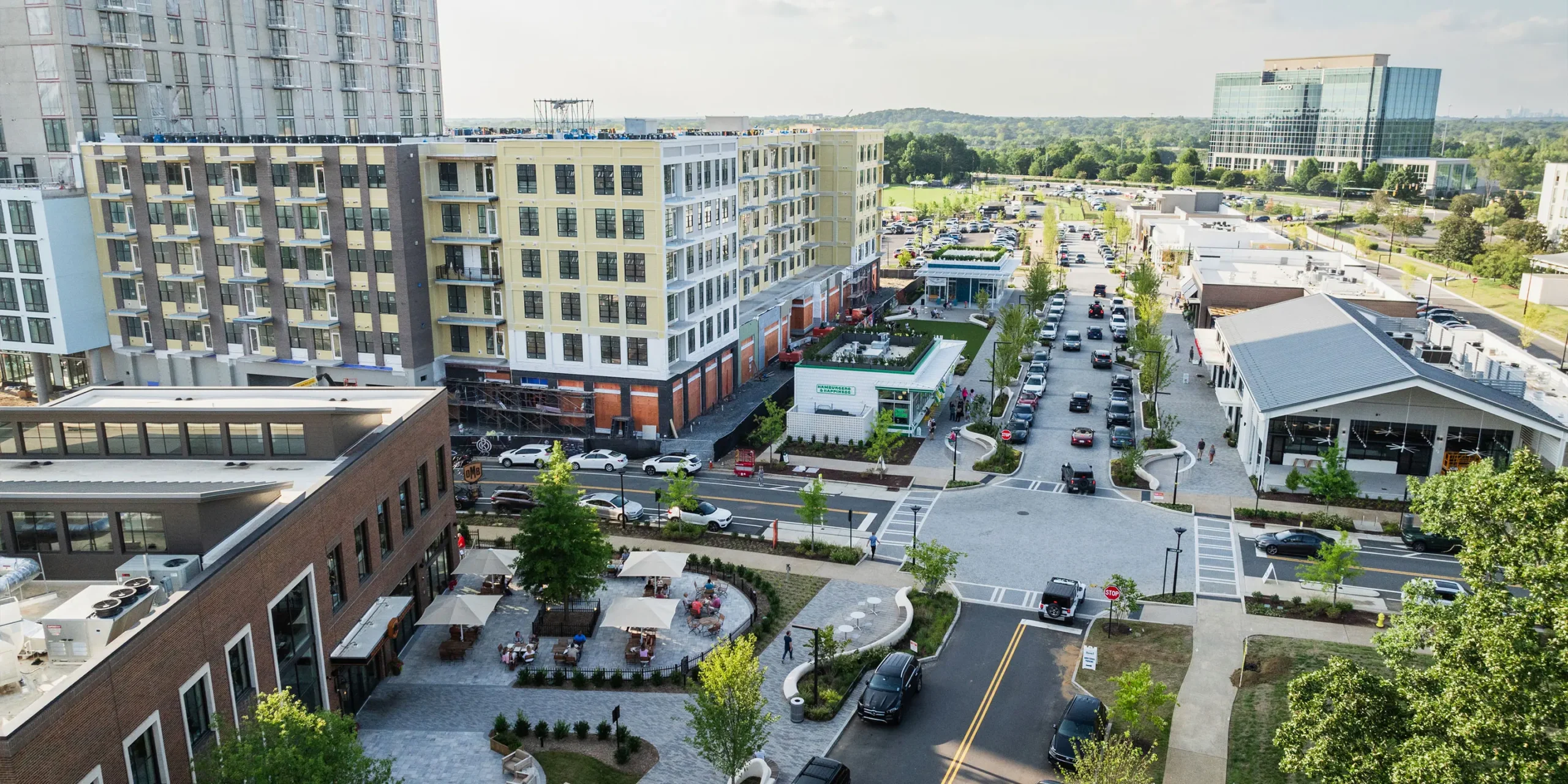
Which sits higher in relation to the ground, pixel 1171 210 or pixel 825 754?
pixel 1171 210

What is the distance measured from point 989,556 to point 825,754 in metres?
18.1

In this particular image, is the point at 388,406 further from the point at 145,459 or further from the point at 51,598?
the point at 51,598

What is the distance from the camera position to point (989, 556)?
4831cm

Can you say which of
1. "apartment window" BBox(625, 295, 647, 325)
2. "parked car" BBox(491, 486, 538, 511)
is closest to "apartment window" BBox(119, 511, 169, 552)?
"parked car" BBox(491, 486, 538, 511)

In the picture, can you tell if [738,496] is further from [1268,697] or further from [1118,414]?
[1268,697]

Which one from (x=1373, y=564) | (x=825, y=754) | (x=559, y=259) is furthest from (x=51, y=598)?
(x=1373, y=564)

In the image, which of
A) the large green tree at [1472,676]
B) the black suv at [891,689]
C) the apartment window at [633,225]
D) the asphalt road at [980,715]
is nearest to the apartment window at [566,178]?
the apartment window at [633,225]

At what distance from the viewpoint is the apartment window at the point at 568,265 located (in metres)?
65.3

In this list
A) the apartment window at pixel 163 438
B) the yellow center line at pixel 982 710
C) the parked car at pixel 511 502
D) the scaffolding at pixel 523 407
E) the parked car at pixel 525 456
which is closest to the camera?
the yellow center line at pixel 982 710

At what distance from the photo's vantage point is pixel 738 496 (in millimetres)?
57656

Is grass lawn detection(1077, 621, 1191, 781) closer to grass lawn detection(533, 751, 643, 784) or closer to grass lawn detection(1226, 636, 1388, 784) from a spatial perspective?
grass lawn detection(1226, 636, 1388, 784)

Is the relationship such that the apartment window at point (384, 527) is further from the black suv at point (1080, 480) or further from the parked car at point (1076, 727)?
the black suv at point (1080, 480)

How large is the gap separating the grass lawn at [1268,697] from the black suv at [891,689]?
10.1 m

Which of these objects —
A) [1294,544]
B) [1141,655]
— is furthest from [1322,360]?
[1141,655]
